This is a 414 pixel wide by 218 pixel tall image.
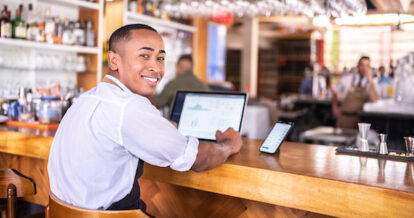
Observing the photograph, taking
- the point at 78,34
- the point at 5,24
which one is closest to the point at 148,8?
the point at 78,34

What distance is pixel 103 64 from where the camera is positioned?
15.2 ft

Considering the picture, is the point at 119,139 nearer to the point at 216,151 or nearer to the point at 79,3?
the point at 216,151

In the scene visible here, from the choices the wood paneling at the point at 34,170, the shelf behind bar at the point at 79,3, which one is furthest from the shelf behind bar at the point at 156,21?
the wood paneling at the point at 34,170

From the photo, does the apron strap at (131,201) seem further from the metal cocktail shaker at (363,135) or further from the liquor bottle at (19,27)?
the liquor bottle at (19,27)

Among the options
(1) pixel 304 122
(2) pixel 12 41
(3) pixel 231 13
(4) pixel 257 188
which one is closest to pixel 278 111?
(1) pixel 304 122

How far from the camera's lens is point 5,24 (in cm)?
351

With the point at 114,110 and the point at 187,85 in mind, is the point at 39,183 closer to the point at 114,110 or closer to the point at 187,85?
the point at 114,110

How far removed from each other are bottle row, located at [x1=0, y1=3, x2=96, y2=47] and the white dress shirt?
2635 mm

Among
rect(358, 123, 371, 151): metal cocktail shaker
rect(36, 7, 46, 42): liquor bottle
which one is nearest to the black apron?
rect(358, 123, 371, 151): metal cocktail shaker

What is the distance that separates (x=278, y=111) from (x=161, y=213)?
535 cm

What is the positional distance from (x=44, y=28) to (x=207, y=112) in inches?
93.9

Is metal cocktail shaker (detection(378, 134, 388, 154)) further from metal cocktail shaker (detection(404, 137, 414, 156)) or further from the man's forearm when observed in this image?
the man's forearm

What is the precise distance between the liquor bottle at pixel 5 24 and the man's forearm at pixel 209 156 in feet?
8.80

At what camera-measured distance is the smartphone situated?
6.07ft
